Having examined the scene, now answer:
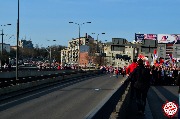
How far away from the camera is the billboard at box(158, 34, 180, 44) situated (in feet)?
380

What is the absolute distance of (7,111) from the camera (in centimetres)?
1784

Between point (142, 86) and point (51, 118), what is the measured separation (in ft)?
10.6

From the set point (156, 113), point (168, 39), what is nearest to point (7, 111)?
point (156, 113)

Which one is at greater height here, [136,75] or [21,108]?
[136,75]

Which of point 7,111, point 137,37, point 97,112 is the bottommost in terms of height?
point 7,111

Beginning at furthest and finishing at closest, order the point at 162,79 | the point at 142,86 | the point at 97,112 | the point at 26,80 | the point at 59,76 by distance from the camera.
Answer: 1. the point at 59,76
2. the point at 162,79
3. the point at 26,80
4. the point at 142,86
5. the point at 97,112

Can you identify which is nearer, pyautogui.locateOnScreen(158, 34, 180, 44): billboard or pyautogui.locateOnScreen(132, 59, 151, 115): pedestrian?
pyautogui.locateOnScreen(132, 59, 151, 115): pedestrian

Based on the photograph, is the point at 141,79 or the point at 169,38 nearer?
the point at 141,79

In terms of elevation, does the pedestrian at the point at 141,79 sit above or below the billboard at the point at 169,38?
below

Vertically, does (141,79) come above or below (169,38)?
below

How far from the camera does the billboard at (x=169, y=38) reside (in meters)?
116

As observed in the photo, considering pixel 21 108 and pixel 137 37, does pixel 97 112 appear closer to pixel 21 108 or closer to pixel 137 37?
pixel 21 108

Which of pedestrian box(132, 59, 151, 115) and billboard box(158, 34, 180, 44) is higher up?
billboard box(158, 34, 180, 44)

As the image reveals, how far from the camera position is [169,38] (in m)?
117
